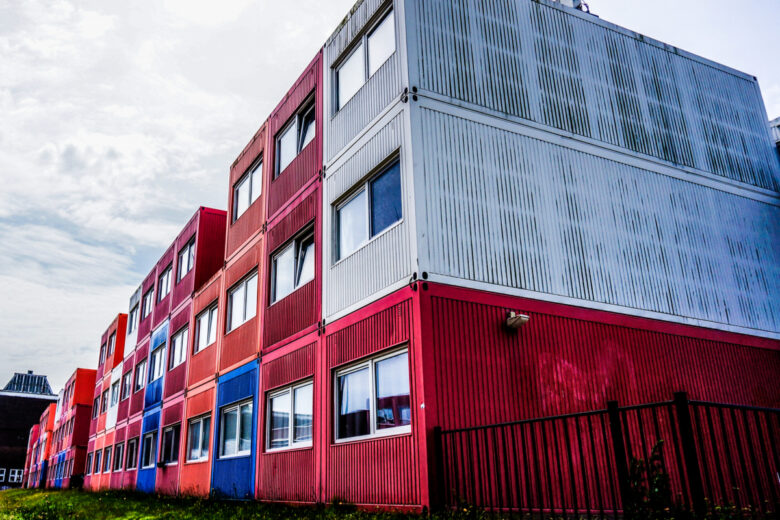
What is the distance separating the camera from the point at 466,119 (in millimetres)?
11469

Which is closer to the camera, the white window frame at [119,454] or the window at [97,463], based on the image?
the white window frame at [119,454]

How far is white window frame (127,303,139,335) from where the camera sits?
3380 centimetres

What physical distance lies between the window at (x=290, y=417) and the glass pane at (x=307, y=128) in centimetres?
610

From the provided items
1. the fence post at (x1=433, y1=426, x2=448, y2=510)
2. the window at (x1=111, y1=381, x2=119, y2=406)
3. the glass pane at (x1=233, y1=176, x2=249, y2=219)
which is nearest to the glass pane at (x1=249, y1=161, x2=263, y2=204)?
the glass pane at (x1=233, y1=176, x2=249, y2=219)

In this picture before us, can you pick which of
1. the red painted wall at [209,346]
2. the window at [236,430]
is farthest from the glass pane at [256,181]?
the window at [236,430]

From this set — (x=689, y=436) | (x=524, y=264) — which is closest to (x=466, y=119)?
(x=524, y=264)

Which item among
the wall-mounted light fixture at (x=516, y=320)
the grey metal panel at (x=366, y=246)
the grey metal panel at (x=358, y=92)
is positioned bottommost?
the wall-mounted light fixture at (x=516, y=320)

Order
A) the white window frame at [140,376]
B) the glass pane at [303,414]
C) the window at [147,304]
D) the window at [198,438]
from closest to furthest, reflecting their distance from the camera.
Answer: the glass pane at [303,414] < the window at [198,438] < the white window frame at [140,376] < the window at [147,304]

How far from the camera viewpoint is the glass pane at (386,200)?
11.2 m

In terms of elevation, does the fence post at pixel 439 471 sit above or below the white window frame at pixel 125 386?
below

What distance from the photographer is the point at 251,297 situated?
1759 centimetres

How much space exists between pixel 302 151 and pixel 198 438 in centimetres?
1031

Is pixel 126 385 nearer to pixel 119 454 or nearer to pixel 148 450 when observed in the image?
pixel 119 454

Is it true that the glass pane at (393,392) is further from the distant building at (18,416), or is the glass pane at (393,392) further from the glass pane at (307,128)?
the distant building at (18,416)
